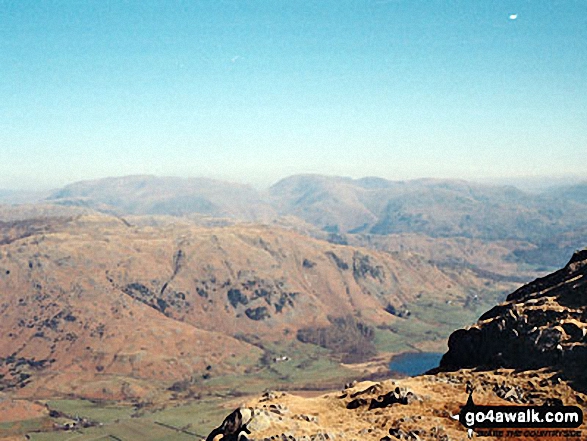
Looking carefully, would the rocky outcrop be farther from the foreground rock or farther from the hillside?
the foreground rock

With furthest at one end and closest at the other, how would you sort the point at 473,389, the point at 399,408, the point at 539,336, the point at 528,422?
the point at 539,336 → the point at 473,389 → the point at 399,408 → the point at 528,422

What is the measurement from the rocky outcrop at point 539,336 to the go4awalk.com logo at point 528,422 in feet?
32.4

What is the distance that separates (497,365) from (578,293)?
19.9 metres

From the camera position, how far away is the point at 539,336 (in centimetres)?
8812

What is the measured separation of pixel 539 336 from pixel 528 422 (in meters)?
21.5

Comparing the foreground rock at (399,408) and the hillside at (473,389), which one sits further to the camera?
the hillside at (473,389)

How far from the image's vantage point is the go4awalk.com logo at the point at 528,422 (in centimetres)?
6900

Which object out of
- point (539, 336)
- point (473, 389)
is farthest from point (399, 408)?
point (539, 336)

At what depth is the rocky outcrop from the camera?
83188 millimetres

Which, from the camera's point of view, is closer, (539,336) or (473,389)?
(473,389)

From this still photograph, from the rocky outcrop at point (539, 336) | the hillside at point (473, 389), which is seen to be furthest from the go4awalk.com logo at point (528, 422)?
the rocky outcrop at point (539, 336)

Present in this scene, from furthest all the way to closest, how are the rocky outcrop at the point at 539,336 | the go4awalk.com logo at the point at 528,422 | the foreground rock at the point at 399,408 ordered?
1. the rocky outcrop at the point at 539,336
2. the foreground rock at the point at 399,408
3. the go4awalk.com logo at the point at 528,422

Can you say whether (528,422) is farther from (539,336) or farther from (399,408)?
(539,336)

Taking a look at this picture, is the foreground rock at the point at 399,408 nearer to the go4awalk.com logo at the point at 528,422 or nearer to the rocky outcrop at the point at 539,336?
the go4awalk.com logo at the point at 528,422
